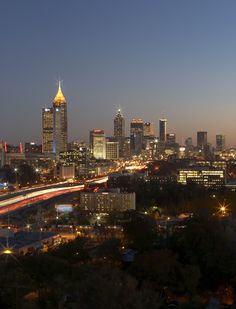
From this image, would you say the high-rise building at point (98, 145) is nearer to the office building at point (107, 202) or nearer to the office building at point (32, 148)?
the office building at point (32, 148)

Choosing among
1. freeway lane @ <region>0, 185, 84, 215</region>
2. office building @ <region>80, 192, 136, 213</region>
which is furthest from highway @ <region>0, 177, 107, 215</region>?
office building @ <region>80, 192, 136, 213</region>

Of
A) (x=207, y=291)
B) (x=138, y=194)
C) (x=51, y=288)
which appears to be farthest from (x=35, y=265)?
(x=138, y=194)

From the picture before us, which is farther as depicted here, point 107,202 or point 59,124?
point 59,124

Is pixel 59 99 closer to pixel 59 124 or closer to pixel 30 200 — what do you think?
pixel 59 124

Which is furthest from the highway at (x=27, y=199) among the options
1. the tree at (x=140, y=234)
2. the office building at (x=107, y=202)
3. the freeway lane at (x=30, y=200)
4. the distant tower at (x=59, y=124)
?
the distant tower at (x=59, y=124)

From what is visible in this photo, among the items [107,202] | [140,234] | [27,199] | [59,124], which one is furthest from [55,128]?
[140,234]

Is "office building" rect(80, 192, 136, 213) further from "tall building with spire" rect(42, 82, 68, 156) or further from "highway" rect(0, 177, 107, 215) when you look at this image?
"tall building with spire" rect(42, 82, 68, 156)
